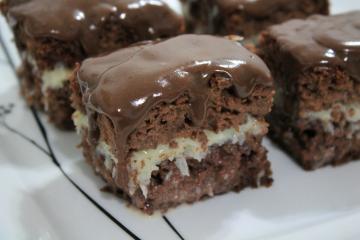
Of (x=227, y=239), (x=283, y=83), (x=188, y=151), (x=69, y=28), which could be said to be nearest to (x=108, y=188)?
(x=188, y=151)

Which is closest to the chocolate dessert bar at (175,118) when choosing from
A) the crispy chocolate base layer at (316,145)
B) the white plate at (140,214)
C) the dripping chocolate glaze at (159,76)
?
the dripping chocolate glaze at (159,76)

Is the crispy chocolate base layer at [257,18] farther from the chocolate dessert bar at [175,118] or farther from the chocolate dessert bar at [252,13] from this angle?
the chocolate dessert bar at [175,118]

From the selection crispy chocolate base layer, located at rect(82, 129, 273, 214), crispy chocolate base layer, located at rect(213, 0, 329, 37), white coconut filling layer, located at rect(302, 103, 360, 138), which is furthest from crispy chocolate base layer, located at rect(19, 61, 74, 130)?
white coconut filling layer, located at rect(302, 103, 360, 138)

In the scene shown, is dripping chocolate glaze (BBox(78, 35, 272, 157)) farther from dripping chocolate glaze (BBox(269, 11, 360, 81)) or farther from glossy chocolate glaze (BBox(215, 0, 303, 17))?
glossy chocolate glaze (BBox(215, 0, 303, 17))

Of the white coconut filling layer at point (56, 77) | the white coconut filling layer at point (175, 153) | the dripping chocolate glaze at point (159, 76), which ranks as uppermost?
the dripping chocolate glaze at point (159, 76)

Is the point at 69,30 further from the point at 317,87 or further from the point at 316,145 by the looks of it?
the point at 316,145

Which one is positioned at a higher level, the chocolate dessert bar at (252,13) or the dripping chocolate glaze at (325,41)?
the dripping chocolate glaze at (325,41)
